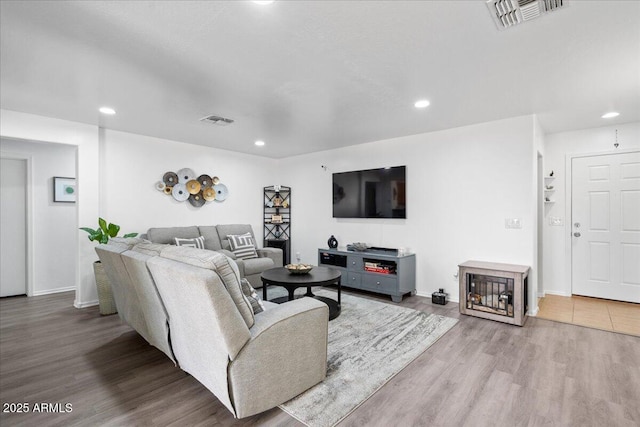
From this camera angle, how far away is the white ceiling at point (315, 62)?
183 centimetres

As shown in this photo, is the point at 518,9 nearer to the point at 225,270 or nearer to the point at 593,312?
the point at 225,270

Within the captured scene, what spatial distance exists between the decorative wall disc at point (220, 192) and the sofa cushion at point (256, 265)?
1.41 m

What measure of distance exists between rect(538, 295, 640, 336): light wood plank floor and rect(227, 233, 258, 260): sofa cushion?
4127 millimetres

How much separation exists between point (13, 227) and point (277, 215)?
415 cm

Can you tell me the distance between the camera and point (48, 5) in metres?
1.75

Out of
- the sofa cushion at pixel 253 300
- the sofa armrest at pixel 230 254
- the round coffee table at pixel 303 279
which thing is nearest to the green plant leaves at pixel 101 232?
Result: the sofa armrest at pixel 230 254

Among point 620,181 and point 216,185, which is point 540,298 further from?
point 216,185

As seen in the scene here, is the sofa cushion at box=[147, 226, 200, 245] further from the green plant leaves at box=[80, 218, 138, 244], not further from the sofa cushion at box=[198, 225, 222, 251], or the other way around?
the green plant leaves at box=[80, 218, 138, 244]

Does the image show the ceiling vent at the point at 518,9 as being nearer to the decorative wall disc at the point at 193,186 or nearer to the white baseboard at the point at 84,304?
the decorative wall disc at the point at 193,186

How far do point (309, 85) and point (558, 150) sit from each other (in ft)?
13.1

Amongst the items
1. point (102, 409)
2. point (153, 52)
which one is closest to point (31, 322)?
point (102, 409)

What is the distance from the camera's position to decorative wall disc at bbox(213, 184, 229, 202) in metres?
5.60

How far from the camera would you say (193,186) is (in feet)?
17.2

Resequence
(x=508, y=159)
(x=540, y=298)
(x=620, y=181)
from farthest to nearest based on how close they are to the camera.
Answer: (x=540, y=298)
(x=620, y=181)
(x=508, y=159)
